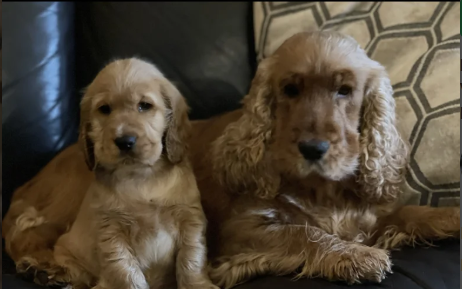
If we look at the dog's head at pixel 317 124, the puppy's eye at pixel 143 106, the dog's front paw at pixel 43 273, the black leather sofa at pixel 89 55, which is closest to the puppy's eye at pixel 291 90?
the dog's head at pixel 317 124

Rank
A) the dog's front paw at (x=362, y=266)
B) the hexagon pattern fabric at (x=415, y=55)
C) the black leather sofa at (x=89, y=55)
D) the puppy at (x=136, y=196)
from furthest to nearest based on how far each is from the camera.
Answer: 1. the black leather sofa at (x=89, y=55)
2. the hexagon pattern fabric at (x=415, y=55)
3. the puppy at (x=136, y=196)
4. the dog's front paw at (x=362, y=266)

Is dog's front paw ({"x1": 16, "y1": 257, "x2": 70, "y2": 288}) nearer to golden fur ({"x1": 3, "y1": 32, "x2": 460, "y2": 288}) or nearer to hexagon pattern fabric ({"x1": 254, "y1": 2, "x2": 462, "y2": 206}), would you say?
golden fur ({"x1": 3, "y1": 32, "x2": 460, "y2": 288})

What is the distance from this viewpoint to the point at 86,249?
1647 millimetres

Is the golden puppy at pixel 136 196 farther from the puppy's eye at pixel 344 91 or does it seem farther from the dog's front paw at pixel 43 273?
the puppy's eye at pixel 344 91

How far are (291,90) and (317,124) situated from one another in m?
0.18

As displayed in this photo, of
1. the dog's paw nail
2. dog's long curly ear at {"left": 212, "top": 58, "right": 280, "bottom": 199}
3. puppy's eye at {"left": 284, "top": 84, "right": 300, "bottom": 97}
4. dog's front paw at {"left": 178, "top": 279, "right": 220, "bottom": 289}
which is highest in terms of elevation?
puppy's eye at {"left": 284, "top": 84, "right": 300, "bottom": 97}

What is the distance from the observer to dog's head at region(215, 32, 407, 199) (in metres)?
1.49

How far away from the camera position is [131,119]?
1507mm

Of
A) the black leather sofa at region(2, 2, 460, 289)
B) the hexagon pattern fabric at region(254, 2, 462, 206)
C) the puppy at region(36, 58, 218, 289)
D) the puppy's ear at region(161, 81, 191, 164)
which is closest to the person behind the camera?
the puppy at region(36, 58, 218, 289)

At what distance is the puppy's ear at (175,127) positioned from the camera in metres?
1.61

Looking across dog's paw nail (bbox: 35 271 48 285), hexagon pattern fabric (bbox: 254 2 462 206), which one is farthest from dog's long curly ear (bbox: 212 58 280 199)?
dog's paw nail (bbox: 35 271 48 285)

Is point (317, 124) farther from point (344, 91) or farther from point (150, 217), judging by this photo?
point (150, 217)

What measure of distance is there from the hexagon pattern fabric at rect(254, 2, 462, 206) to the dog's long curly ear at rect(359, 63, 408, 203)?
0.57ft

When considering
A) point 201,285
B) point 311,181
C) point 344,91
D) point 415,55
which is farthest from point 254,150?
point 415,55
